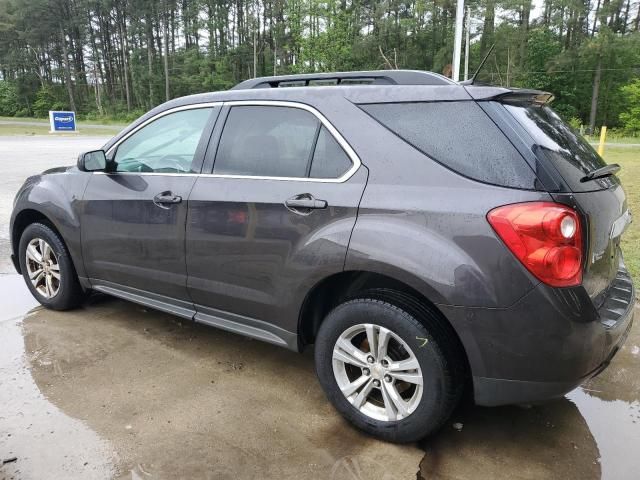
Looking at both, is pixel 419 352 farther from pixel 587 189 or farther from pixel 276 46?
pixel 276 46

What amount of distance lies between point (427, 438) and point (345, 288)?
87 cm

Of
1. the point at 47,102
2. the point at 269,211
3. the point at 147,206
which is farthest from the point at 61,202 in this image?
the point at 47,102

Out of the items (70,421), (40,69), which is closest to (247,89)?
(70,421)

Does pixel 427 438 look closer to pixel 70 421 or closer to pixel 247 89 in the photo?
pixel 70 421

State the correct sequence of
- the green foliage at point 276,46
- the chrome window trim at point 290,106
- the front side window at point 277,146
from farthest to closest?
the green foliage at point 276,46 → the front side window at point 277,146 → the chrome window trim at point 290,106

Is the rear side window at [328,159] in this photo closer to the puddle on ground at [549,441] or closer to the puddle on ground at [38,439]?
the puddle on ground at [549,441]

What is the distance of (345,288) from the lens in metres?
2.77

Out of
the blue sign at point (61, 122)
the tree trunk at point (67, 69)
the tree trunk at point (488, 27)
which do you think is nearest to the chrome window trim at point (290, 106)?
the blue sign at point (61, 122)

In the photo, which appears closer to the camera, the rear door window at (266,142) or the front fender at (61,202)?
the rear door window at (266,142)

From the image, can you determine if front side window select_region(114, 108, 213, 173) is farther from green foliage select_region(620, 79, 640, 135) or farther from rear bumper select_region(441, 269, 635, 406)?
green foliage select_region(620, 79, 640, 135)

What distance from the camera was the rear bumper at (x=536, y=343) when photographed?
214 centimetres

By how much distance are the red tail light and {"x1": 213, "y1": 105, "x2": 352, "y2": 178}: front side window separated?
872mm

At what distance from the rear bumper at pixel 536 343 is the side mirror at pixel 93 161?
264cm

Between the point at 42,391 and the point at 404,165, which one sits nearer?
the point at 404,165
